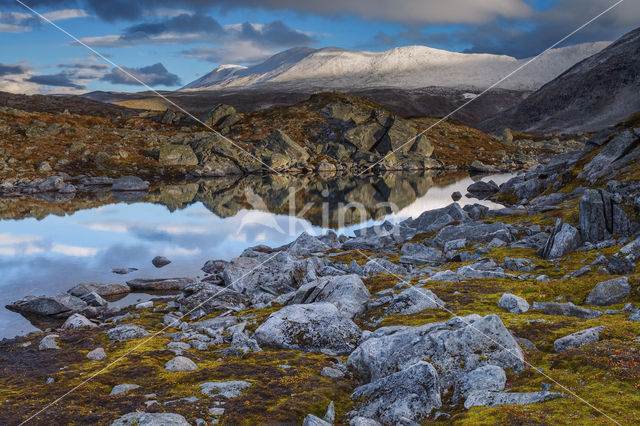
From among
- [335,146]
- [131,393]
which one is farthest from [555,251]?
[335,146]

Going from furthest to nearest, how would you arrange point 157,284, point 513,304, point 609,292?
point 157,284
point 609,292
point 513,304

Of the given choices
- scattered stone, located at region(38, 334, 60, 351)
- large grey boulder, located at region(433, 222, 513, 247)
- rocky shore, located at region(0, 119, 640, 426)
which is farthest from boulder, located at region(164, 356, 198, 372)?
large grey boulder, located at region(433, 222, 513, 247)

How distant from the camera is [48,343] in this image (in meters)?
17.4

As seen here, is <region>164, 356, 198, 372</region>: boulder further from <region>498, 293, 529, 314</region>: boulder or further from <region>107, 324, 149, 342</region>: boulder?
<region>498, 293, 529, 314</region>: boulder

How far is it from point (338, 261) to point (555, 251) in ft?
44.9

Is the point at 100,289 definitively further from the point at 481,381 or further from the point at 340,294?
the point at 481,381

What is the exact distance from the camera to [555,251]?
26.0 metres

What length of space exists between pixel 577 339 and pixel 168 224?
49.1 metres

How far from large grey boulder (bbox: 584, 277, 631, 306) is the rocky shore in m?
0.05

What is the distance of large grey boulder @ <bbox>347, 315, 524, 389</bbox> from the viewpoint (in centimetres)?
1160

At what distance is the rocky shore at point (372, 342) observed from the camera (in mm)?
10305

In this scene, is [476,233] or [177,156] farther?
[177,156]

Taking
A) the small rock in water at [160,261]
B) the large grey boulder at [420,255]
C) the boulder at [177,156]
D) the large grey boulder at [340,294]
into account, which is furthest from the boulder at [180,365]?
the boulder at [177,156]

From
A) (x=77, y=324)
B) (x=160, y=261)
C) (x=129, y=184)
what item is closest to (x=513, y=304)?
(x=77, y=324)
